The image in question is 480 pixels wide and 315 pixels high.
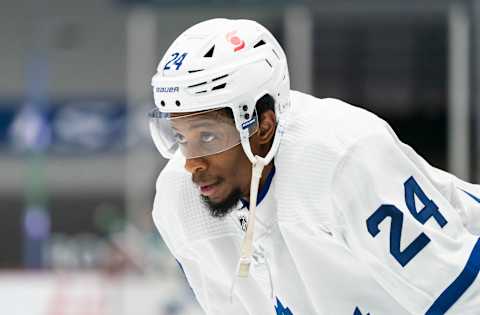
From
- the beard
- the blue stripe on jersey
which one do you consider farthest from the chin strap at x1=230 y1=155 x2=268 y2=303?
the blue stripe on jersey

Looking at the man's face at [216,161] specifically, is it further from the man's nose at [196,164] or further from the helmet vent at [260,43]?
the helmet vent at [260,43]

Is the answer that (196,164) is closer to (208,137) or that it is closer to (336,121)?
(208,137)

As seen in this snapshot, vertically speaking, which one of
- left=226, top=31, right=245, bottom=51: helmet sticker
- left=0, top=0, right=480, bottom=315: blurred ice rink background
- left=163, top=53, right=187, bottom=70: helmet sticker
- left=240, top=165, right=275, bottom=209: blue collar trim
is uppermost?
left=226, top=31, right=245, bottom=51: helmet sticker

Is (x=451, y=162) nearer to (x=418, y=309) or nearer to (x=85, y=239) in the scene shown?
(x=85, y=239)

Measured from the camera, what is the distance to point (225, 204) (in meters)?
2.83

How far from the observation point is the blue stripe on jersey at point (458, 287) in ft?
8.38

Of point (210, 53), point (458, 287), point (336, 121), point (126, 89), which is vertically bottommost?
point (126, 89)

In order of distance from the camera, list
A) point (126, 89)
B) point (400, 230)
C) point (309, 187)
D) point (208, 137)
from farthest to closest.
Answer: point (126, 89)
point (208, 137)
point (309, 187)
point (400, 230)

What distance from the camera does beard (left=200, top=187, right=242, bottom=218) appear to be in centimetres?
283

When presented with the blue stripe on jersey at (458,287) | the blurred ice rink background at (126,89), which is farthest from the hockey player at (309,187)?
the blurred ice rink background at (126,89)

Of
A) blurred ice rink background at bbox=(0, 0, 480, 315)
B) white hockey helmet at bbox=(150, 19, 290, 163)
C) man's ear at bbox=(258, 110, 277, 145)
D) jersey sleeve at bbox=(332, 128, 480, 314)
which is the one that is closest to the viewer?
jersey sleeve at bbox=(332, 128, 480, 314)

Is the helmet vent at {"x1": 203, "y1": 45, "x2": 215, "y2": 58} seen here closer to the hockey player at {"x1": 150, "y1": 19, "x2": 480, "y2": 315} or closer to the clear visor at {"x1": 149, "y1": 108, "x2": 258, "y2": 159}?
the hockey player at {"x1": 150, "y1": 19, "x2": 480, "y2": 315}

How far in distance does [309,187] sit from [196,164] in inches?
11.2

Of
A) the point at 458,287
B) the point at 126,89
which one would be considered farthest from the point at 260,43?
the point at 126,89
